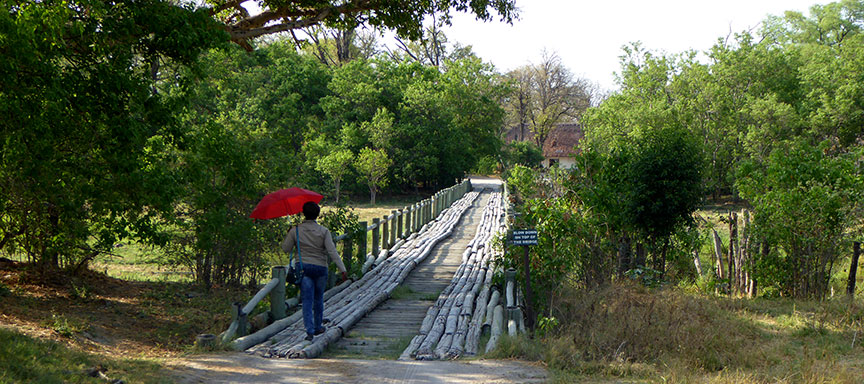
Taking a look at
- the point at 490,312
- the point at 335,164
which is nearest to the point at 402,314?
the point at 490,312

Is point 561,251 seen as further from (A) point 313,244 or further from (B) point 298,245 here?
(B) point 298,245

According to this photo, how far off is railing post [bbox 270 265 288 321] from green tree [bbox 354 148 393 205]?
29310mm

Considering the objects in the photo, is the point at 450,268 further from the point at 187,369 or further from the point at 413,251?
the point at 187,369

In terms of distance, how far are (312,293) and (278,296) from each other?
0.80 meters

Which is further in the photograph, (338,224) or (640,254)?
(640,254)

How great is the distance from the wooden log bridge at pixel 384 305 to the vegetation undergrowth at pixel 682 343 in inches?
46.1

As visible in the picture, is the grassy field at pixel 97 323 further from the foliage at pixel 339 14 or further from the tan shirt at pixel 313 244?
the foliage at pixel 339 14

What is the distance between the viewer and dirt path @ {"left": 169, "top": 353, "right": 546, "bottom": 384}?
5348mm

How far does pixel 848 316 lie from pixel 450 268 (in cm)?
712

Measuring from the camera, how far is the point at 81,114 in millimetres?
7027

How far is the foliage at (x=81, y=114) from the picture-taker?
6.09m

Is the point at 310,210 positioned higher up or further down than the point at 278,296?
higher up

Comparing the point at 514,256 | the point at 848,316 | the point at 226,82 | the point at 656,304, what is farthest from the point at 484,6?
the point at 226,82

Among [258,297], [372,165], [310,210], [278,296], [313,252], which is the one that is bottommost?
[278,296]
